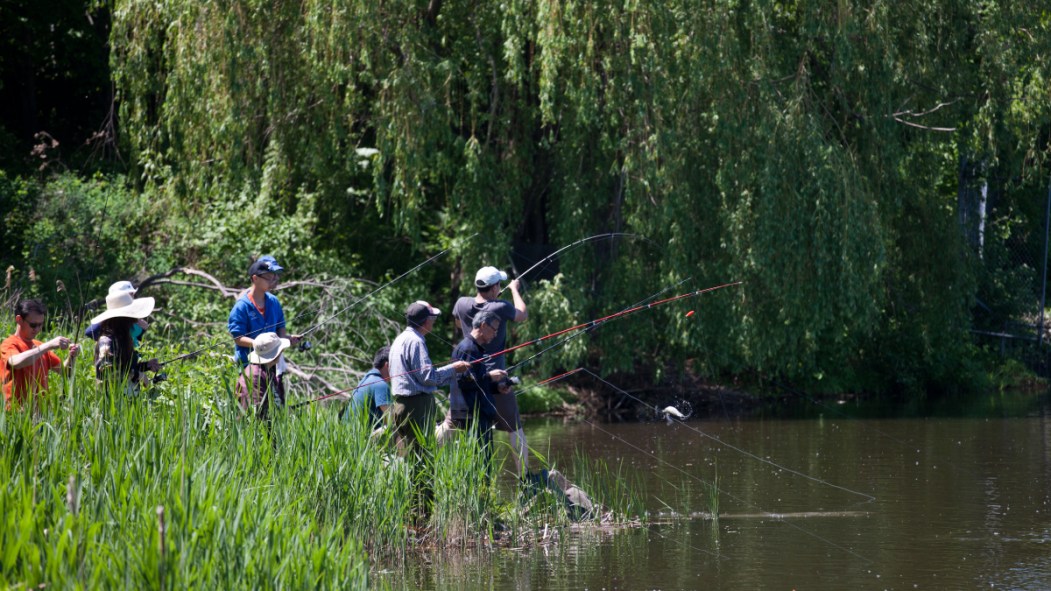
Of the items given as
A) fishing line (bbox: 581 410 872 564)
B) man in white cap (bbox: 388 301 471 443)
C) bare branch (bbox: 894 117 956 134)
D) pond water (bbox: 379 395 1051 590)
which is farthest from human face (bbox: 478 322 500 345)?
bare branch (bbox: 894 117 956 134)

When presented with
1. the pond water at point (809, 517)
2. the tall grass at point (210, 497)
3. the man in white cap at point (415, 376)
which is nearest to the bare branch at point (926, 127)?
the pond water at point (809, 517)

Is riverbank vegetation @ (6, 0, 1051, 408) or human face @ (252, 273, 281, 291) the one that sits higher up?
riverbank vegetation @ (6, 0, 1051, 408)

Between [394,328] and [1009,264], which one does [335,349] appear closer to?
[394,328]

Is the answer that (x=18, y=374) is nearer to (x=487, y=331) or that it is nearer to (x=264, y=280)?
(x=264, y=280)

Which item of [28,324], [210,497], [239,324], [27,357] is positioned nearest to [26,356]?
[27,357]

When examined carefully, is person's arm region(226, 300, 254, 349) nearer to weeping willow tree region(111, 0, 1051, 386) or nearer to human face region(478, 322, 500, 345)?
human face region(478, 322, 500, 345)

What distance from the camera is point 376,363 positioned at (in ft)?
A: 27.6

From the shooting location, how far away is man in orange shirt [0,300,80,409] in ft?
22.8

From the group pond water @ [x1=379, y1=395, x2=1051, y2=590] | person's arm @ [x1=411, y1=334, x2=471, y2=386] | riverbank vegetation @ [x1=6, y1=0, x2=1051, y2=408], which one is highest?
riverbank vegetation @ [x1=6, y1=0, x2=1051, y2=408]

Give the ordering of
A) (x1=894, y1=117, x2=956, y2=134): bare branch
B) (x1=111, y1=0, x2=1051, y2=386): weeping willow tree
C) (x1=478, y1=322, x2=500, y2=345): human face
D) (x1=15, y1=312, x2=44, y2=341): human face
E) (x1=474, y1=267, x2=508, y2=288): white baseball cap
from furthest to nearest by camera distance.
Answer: (x1=894, y1=117, x2=956, y2=134): bare branch < (x1=111, y1=0, x2=1051, y2=386): weeping willow tree < (x1=474, y1=267, x2=508, y2=288): white baseball cap < (x1=478, y1=322, x2=500, y2=345): human face < (x1=15, y1=312, x2=44, y2=341): human face

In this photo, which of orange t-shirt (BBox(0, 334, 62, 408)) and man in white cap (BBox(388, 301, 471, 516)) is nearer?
orange t-shirt (BBox(0, 334, 62, 408))

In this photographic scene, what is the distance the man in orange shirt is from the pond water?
212 cm

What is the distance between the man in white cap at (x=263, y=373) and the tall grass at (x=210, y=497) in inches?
9.2

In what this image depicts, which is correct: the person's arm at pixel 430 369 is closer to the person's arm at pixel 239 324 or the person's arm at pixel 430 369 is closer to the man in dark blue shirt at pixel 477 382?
the man in dark blue shirt at pixel 477 382
